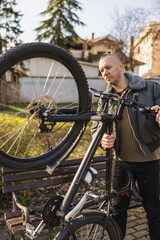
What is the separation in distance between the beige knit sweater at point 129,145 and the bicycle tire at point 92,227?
0.62 metres

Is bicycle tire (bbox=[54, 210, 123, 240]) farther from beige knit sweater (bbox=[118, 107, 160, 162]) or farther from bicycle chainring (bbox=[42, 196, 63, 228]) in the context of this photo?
beige knit sweater (bbox=[118, 107, 160, 162])

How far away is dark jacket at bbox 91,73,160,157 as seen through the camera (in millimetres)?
2156

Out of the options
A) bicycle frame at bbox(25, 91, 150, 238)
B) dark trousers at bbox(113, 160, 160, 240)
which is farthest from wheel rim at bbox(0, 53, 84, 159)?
dark trousers at bbox(113, 160, 160, 240)

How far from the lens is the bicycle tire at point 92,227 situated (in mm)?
1773

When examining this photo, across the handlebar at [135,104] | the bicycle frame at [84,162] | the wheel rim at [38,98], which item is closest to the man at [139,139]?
the bicycle frame at [84,162]

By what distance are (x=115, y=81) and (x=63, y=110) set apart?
597 millimetres

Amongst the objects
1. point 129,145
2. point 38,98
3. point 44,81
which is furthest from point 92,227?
point 44,81

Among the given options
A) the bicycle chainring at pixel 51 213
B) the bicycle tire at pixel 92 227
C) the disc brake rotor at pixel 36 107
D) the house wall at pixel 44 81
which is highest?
the house wall at pixel 44 81

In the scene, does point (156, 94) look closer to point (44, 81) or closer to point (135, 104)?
point (135, 104)

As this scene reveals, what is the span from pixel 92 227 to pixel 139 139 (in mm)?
852

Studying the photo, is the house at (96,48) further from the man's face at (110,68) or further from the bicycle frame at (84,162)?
the bicycle frame at (84,162)

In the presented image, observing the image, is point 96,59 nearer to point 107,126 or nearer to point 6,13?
point 6,13

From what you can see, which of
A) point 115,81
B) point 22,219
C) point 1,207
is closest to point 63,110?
point 115,81

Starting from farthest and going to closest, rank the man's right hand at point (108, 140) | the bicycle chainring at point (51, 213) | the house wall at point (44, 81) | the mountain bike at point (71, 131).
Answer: the house wall at point (44, 81), the man's right hand at point (108, 140), the bicycle chainring at point (51, 213), the mountain bike at point (71, 131)
